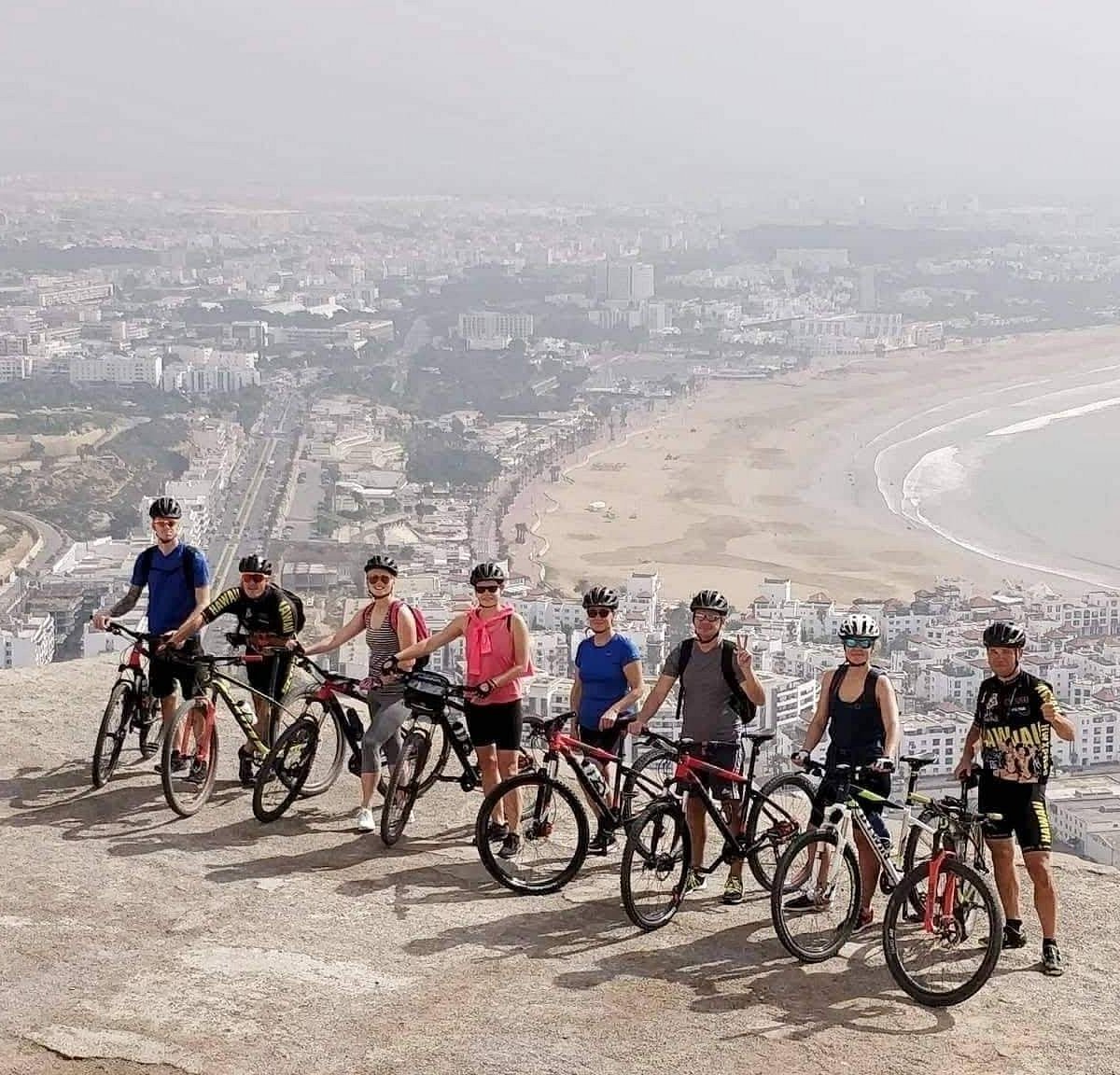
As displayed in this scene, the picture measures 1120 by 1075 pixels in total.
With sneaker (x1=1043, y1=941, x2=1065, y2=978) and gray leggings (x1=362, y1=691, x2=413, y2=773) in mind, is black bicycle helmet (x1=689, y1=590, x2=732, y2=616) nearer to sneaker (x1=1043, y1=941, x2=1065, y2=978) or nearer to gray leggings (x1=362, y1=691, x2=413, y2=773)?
gray leggings (x1=362, y1=691, x2=413, y2=773)

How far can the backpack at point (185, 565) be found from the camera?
6.97m

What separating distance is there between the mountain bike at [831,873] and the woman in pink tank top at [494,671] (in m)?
1.08

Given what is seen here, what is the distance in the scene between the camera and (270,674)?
7.04m

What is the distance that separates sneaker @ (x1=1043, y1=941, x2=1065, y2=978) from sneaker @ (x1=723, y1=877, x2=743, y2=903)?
1.04 m

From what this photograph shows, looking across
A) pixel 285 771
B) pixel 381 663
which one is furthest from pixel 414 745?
pixel 285 771

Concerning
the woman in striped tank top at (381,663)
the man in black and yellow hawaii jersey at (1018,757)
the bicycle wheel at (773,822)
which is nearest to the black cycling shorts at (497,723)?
the woman in striped tank top at (381,663)

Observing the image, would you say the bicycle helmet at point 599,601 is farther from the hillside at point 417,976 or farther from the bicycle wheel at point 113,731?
the bicycle wheel at point 113,731

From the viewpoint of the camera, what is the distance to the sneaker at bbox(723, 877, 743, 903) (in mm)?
5922

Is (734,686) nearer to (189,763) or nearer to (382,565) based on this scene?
(382,565)

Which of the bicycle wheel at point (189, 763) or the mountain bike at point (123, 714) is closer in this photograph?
the bicycle wheel at point (189, 763)

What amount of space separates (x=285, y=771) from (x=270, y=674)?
55 centimetres

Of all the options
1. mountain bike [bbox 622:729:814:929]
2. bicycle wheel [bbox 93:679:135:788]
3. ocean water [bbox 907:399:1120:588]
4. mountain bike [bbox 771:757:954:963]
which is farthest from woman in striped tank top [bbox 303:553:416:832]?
ocean water [bbox 907:399:1120:588]

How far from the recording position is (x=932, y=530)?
33.3 m

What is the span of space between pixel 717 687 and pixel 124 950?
208cm
